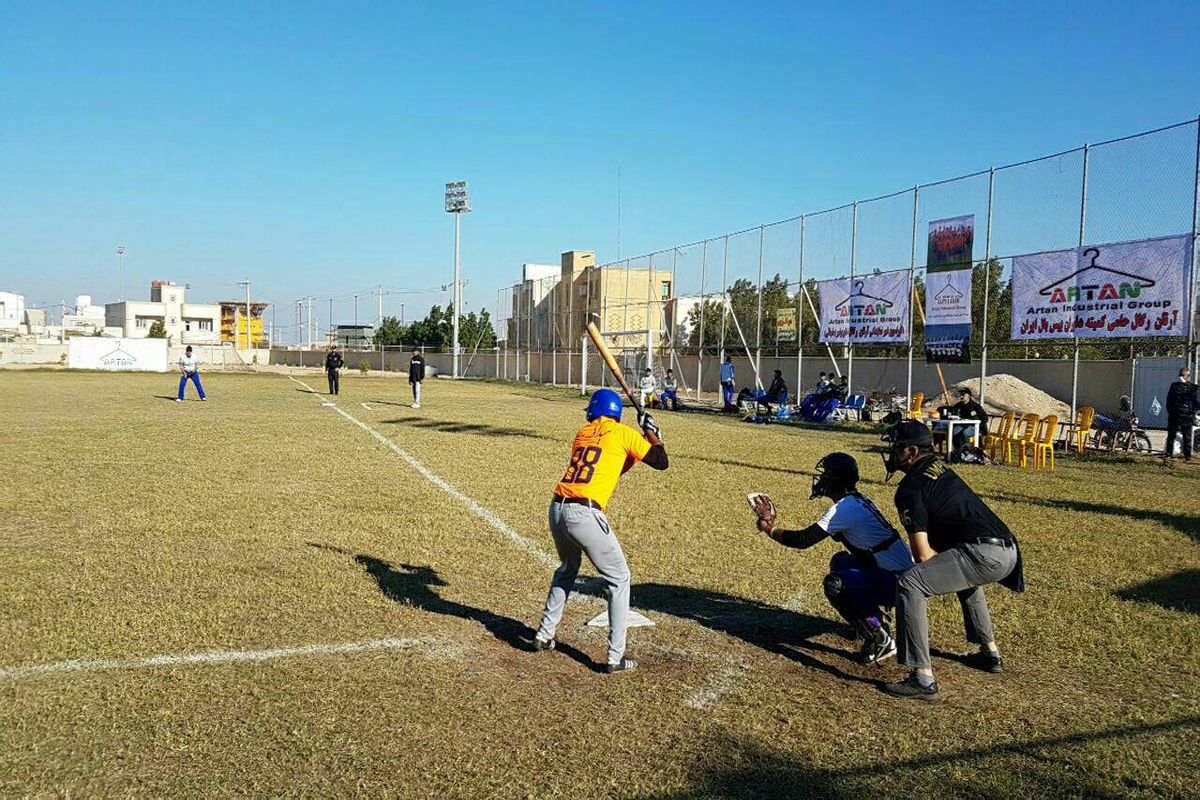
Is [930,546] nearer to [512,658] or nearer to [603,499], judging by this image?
[603,499]

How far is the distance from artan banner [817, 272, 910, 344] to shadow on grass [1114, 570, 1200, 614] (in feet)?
60.3

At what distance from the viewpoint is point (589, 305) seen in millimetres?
50812

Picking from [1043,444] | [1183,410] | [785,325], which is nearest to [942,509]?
[1043,444]

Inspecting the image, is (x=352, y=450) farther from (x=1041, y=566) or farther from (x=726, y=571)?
(x=1041, y=566)

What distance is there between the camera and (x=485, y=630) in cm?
661

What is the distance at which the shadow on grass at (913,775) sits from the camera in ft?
13.8

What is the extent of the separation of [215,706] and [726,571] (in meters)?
4.69

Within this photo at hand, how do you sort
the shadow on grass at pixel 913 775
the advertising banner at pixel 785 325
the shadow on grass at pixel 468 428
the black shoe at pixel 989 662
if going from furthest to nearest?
the advertising banner at pixel 785 325
the shadow on grass at pixel 468 428
the black shoe at pixel 989 662
the shadow on grass at pixel 913 775

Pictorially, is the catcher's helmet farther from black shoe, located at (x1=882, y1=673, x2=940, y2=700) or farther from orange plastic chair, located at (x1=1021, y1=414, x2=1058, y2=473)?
orange plastic chair, located at (x1=1021, y1=414, x2=1058, y2=473)

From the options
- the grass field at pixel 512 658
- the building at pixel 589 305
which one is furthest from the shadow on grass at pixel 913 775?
the building at pixel 589 305

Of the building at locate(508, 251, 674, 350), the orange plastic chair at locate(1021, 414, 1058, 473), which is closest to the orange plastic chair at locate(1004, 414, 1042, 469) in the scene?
the orange plastic chair at locate(1021, 414, 1058, 473)

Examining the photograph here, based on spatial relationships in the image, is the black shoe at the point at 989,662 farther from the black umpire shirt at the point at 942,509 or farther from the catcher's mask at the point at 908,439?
the catcher's mask at the point at 908,439

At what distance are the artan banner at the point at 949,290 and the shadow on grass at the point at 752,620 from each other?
18.6 m

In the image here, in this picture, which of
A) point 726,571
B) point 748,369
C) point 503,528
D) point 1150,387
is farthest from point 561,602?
point 748,369
